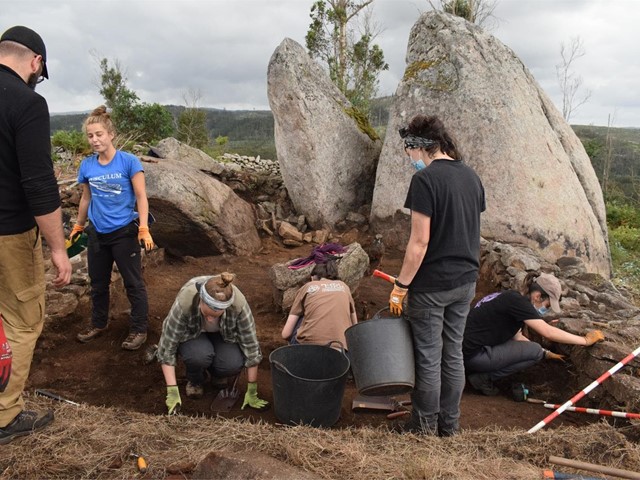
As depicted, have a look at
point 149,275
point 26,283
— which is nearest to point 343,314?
point 26,283

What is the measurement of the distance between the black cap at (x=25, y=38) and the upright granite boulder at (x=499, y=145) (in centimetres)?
525

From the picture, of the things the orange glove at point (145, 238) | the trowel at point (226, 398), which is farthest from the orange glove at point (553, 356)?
the orange glove at point (145, 238)

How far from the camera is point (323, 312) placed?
3.53 metres

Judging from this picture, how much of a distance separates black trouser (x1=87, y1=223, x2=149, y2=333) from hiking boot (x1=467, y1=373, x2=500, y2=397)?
2705mm

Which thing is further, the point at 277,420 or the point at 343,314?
the point at 343,314

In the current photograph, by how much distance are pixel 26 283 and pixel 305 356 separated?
171 centimetres

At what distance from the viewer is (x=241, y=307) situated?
317 centimetres

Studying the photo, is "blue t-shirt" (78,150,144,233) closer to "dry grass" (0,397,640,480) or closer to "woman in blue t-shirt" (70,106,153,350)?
"woman in blue t-shirt" (70,106,153,350)

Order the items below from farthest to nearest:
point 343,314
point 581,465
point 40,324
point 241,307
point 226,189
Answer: point 226,189 < point 343,314 < point 241,307 < point 40,324 < point 581,465

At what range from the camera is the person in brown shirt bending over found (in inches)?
138

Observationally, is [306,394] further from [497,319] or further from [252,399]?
[497,319]

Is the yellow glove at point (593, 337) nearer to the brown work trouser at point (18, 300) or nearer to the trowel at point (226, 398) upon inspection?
the trowel at point (226, 398)

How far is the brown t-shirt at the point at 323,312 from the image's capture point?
11.5 feet

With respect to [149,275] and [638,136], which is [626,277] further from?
[638,136]
